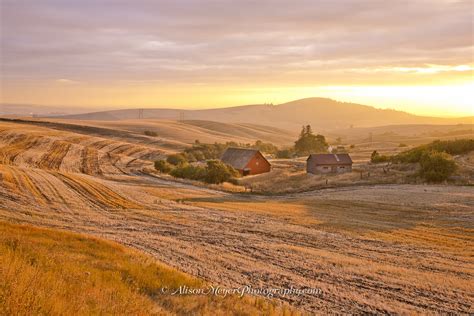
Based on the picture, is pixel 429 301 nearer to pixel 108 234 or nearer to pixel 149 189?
pixel 108 234

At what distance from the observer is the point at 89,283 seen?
11.5 metres

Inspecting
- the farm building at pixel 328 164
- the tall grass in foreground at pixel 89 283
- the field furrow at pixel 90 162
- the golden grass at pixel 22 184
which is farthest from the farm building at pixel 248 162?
the tall grass in foreground at pixel 89 283

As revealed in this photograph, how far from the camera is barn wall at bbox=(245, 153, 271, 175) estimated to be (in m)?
72.5

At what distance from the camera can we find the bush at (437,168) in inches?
2047

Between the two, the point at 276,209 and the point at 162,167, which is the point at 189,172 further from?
the point at 276,209

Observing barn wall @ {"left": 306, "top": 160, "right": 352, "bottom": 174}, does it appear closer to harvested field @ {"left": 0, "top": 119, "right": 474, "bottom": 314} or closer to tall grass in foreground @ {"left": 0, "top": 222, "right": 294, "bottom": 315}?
harvested field @ {"left": 0, "top": 119, "right": 474, "bottom": 314}

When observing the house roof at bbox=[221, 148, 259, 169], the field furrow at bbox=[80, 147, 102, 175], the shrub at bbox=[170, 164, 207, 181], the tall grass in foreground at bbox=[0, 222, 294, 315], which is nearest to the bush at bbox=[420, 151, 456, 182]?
the house roof at bbox=[221, 148, 259, 169]

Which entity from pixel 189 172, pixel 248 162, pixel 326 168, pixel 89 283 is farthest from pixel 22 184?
pixel 326 168

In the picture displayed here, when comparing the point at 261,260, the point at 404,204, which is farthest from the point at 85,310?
the point at 404,204

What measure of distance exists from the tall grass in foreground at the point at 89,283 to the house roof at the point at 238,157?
55243 mm

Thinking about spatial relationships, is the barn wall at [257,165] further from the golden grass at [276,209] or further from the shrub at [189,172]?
the golden grass at [276,209]

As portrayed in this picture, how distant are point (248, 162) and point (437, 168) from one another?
30207 millimetres

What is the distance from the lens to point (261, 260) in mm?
18969

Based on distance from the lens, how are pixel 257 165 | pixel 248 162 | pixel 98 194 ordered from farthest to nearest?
pixel 257 165, pixel 248 162, pixel 98 194
